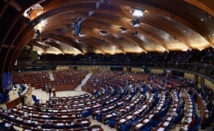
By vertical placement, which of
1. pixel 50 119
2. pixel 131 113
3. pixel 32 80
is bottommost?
pixel 131 113

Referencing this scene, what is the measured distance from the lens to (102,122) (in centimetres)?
1762

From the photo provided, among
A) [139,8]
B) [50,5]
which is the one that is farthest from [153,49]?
[50,5]

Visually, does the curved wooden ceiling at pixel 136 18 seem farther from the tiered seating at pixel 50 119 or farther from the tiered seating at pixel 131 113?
the tiered seating at pixel 131 113

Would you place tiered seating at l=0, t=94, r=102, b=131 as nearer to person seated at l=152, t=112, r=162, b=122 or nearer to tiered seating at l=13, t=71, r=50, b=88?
person seated at l=152, t=112, r=162, b=122

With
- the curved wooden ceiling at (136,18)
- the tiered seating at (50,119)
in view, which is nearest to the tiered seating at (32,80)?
the curved wooden ceiling at (136,18)

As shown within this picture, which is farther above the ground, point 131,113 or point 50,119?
point 50,119

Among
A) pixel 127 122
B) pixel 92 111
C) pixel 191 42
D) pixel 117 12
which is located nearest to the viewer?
pixel 127 122

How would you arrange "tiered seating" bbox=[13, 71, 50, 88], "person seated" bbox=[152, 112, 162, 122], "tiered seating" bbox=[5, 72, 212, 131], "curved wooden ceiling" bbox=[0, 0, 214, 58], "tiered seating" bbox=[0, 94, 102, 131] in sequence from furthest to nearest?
"tiered seating" bbox=[13, 71, 50, 88] → "curved wooden ceiling" bbox=[0, 0, 214, 58] → "person seated" bbox=[152, 112, 162, 122] → "tiered seating" bbox=[5, 72, 212, 131] → "tiered seating" bbox=[0, 94, 102, 131]

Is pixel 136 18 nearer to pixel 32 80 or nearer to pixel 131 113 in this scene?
pixel 131 113

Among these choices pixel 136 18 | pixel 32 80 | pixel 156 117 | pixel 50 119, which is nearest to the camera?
pixel 156 117

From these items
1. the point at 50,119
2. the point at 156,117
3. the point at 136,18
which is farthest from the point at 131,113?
the point at 136,18

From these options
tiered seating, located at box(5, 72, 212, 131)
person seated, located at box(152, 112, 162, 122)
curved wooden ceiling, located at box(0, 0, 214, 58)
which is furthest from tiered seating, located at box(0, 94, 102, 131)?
curved wooden ceiling, located at box(0, 0, 214, 58)

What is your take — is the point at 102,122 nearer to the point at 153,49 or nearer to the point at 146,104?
the point at 146,104

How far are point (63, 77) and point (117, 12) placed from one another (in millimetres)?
16880
